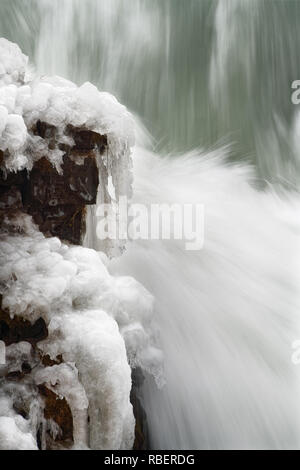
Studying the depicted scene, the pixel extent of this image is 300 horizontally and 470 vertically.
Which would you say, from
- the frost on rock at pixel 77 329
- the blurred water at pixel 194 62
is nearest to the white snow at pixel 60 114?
the frost on rock at pixel 77 329

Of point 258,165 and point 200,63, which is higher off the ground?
point 200,63

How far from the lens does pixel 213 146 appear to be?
8656 mm

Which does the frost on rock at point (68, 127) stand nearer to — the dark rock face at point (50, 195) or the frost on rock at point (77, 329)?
the dark rock face at point (50, 195)

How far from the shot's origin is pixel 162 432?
325 cm

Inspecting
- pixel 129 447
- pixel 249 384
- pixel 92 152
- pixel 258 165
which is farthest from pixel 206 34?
pixel 129 447

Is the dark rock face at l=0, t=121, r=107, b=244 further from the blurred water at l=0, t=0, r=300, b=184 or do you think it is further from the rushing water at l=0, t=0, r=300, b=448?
the blurred water at l=0, t=0, r=300, b=184

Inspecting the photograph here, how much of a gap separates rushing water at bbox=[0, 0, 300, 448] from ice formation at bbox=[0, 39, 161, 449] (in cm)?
89

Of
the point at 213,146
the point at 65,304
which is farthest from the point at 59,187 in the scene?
the point at 213,146

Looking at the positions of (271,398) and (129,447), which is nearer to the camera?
(129,447)

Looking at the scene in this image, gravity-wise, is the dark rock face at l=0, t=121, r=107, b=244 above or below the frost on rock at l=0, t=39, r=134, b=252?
below

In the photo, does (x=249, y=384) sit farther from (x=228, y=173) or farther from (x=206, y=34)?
(x=206, y=34)

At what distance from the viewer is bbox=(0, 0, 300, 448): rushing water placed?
153 inches

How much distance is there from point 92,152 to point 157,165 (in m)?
4.69

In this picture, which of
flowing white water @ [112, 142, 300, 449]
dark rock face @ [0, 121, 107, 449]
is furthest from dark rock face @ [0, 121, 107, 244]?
flowing white water @ [112, 142, 300, 449]
